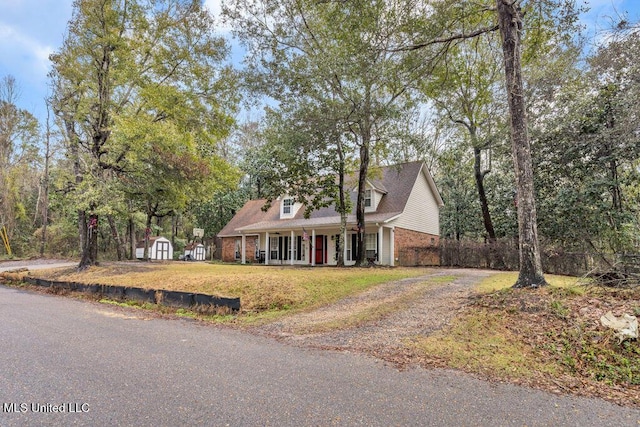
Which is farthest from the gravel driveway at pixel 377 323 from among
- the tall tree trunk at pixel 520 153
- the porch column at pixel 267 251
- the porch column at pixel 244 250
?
the porch column at pixel 244 250

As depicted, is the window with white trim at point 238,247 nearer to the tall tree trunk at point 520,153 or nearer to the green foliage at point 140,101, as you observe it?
the green foliage at point 140,101

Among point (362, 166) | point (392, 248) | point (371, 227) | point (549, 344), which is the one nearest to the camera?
point (549, 344)

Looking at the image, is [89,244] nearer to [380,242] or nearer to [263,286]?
[263,286]

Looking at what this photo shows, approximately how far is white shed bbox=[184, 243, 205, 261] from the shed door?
6.30 ft

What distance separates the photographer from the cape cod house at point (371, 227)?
20.0 m

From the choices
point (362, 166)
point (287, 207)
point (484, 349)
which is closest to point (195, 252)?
point (287, 207)

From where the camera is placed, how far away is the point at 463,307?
23.7 ft

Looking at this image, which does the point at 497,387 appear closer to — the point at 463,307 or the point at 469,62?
the point at 463,307

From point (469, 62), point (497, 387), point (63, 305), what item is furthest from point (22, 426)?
point (469, 62)

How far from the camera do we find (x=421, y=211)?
22.4m

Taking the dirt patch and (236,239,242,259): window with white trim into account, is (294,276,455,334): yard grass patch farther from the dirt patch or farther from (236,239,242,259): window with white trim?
(236,239,242,259): window with white trim

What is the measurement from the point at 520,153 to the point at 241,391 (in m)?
7.33

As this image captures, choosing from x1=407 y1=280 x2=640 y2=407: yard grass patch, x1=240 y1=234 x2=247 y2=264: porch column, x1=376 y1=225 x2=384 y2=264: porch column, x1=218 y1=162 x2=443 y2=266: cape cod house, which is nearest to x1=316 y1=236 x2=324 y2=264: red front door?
x1=218 y1=162 x2=443 y2=266: cape cod house

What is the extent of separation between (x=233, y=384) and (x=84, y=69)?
1554cm
